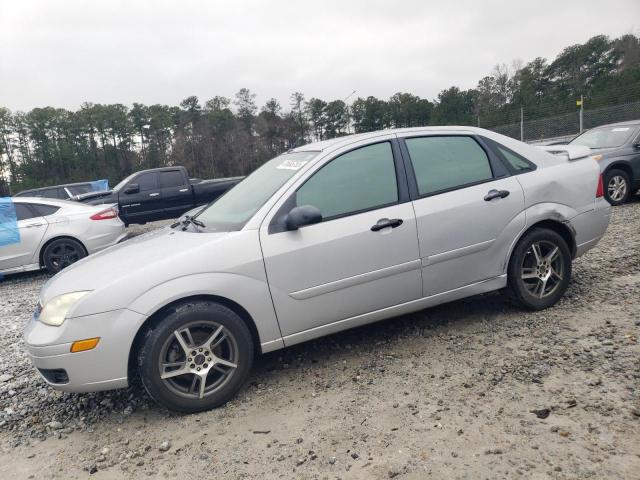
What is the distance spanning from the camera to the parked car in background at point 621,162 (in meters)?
8.95

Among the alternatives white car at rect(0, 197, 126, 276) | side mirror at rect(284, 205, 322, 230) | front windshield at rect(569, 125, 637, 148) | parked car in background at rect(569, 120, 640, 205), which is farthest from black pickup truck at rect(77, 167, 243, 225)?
side mirror at rect(284, 205, 322, 230)

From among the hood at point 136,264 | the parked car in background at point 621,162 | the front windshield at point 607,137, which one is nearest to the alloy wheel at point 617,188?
the parked car in background at point 621,162

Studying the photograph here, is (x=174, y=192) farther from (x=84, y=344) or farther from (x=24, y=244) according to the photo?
(x=84, y=344)

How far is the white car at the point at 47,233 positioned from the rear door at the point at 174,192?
14.8ft

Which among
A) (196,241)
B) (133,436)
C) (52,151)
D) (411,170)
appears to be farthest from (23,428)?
(52,151)

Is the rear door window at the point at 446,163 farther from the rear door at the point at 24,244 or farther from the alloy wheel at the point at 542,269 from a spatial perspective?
the rear door at the point at 24,244

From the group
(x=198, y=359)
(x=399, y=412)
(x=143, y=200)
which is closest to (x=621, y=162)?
(x=399, y=412)

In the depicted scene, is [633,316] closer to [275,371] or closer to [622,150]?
[275,371]

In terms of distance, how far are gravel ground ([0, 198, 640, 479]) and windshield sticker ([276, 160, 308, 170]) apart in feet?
5.00

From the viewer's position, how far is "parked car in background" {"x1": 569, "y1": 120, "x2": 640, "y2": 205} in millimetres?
8953

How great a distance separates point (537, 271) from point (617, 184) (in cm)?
646

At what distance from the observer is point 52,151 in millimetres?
62031

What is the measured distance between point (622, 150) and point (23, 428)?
10127 mm

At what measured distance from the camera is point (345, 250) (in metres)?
3.43
